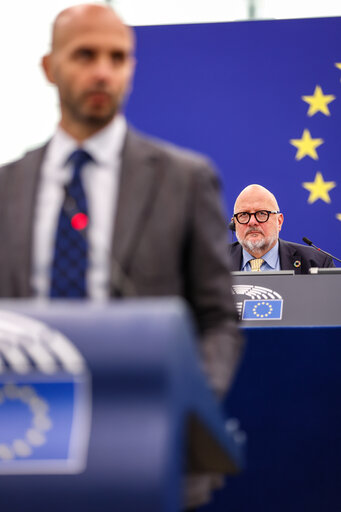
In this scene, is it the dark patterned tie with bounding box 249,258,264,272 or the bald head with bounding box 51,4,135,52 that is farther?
the dark patterned tie with bounding box 249,258,264,272

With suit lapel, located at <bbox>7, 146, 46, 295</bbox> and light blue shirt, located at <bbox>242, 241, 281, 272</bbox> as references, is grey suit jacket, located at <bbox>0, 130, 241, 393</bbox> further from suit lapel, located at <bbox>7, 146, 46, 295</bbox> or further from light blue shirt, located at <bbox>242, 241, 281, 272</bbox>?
light blue shirt, located at <bbox>242, 241, 281, 272</bbox>

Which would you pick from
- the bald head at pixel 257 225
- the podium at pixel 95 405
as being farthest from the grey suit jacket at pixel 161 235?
the bald head at pixel 257 225

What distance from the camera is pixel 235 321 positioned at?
1.24m

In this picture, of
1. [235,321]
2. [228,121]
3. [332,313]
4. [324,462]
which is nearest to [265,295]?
[332,313]

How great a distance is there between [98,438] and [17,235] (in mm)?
456

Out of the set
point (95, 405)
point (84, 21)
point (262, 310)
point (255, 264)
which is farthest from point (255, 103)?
point (95, 405)

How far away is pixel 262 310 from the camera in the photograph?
300 cm

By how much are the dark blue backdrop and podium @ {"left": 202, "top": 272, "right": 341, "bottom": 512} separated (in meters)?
2.84

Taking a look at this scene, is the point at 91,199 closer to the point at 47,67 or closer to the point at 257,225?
the point at 47,67

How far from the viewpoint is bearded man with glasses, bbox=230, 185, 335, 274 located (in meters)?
4.40

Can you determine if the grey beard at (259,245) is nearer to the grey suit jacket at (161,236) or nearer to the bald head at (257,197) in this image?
the bald head at (257,197)

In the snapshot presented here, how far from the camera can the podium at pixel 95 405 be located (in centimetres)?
75

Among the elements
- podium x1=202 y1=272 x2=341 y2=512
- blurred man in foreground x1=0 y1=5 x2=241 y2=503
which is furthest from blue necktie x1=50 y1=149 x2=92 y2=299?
podium x1=202 y1=272 x2=341 y2=512

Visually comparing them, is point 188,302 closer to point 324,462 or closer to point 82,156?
point 82,156
